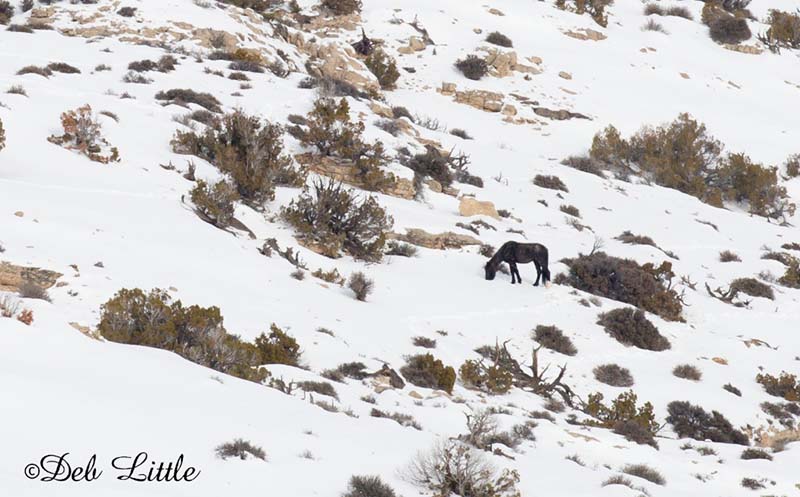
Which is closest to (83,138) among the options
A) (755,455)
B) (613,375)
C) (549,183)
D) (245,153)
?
(245,153)

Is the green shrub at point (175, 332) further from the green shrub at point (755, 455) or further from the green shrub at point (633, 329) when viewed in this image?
the green shrub at point (633, 329)

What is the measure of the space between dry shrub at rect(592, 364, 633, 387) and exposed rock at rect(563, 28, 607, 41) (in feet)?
84.4

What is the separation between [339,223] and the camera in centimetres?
1495

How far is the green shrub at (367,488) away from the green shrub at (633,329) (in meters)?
9.59

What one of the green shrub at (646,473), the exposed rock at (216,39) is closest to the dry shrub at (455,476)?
the green shrub at (646,473)

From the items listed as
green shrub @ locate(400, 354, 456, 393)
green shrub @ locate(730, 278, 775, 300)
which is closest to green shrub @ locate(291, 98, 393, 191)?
green shrub @ locate(400, 354, 456, 393)

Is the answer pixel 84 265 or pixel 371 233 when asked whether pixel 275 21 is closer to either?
pixel 371 233

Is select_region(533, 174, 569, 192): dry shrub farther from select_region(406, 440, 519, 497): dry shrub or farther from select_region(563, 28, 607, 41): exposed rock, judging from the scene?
select_region(406, 440, 519, 497): dry shrub

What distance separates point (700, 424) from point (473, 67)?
21.5m

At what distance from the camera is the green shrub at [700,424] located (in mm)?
11273

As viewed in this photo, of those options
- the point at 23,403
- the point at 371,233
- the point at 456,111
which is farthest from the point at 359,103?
the point at 23,403

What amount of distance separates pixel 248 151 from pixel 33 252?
6.48m

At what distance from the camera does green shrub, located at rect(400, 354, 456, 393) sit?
10.3 meters

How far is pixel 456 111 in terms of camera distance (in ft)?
93.1
